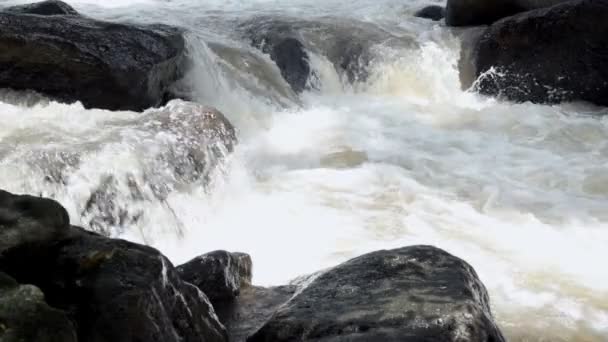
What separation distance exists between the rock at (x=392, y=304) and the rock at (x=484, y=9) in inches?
336

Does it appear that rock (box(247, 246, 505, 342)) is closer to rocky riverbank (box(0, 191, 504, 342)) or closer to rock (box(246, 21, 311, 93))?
rocky riverbank (box(0, 191, 504, 342))

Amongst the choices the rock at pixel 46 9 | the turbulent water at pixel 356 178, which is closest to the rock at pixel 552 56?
the turbulent water at pixel 356 178

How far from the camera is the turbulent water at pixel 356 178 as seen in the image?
502cm

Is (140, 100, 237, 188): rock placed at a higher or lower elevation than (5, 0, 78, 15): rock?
lower

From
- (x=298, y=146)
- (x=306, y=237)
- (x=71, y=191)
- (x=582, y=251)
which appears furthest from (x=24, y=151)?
(x=582, y=251)

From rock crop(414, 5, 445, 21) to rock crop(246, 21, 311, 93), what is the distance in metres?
2.97

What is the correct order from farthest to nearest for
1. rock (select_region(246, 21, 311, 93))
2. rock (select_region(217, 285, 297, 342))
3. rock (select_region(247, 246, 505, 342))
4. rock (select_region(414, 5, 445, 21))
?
1. rock (select_region(414, 5, 445, 21))
2. rock (select_region(246, 21, 311, 93))
3. rock (select_region(217, 285, 297, 342))
4. rock (select_region(247, 246, 505, 342))

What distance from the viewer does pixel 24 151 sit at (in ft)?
16.9

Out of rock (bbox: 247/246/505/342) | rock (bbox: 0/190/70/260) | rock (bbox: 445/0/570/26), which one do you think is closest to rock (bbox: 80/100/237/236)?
rock (bbox: 247/246/505/342)

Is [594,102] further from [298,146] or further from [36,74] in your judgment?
[36,74]

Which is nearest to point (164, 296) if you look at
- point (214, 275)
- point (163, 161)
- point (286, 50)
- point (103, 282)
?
point (103, 282)

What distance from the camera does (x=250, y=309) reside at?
372cm

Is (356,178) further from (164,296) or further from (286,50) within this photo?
(164,296)

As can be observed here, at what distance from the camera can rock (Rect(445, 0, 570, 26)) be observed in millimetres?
11195
